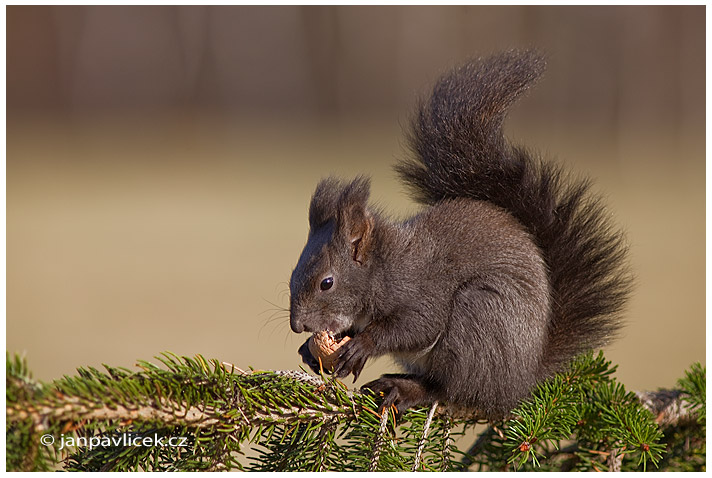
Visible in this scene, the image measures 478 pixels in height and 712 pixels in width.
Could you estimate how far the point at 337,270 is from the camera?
111 centimetres

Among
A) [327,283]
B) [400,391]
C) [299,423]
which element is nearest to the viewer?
[299,423]

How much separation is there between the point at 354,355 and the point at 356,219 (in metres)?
0.23

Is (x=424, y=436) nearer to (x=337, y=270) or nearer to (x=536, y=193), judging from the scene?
(x=337, y=270)

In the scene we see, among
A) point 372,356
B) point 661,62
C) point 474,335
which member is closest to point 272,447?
point 372,356

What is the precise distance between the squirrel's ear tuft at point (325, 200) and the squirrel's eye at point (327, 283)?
0.12 m

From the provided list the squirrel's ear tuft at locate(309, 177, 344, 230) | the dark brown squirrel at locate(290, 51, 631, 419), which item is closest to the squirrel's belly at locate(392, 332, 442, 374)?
the dark brown squirrel at locate(290, 51, 631, 419)

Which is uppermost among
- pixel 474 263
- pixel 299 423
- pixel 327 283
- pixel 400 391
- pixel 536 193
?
pixel 536 193

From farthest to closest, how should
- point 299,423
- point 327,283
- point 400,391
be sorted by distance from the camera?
Result: point 327,283 < point 400,391 < point 299,423

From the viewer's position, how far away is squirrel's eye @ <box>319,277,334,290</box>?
110 centimetres

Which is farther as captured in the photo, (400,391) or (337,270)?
(337,270)

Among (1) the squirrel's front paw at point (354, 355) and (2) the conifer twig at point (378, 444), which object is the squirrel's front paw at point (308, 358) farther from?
(2) the conifer twig at point (378, 444)

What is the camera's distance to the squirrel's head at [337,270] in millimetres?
1093

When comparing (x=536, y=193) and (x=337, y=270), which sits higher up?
(x=536, y=193)

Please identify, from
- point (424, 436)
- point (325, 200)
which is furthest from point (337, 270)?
point (424, 436)
